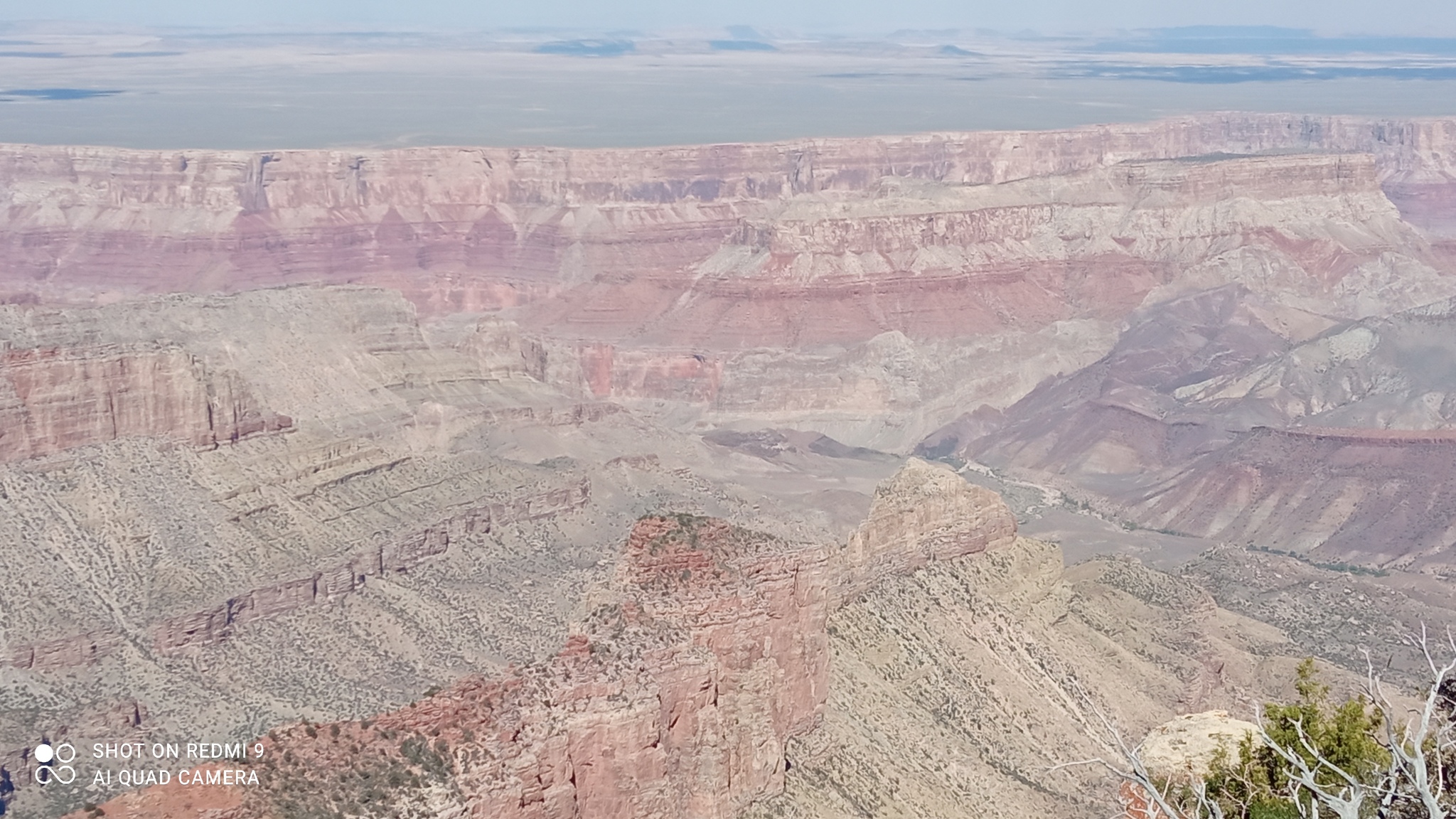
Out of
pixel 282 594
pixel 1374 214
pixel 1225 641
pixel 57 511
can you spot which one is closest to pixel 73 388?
pixel 57 511

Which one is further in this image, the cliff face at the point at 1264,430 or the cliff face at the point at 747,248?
the cliff face at the point at 747,248

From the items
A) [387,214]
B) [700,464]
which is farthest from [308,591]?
[387,214]

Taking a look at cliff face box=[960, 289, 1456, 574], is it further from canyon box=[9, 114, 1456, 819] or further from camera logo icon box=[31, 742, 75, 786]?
camera logo icon box=[31, 742, 75, 786]

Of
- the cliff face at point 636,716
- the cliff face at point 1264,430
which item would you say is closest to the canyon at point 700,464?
the cliff face at point 636,716

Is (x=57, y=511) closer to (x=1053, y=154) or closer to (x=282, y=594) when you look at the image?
(x=282, y=594)

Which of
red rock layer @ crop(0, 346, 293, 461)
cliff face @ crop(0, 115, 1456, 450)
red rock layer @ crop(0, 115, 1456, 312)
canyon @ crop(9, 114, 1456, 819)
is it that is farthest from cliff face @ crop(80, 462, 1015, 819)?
red rock layer @ crop(0, 115, 1456, 312)

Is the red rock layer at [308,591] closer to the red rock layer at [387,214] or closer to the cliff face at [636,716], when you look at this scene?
the cliff face at [636,716]
